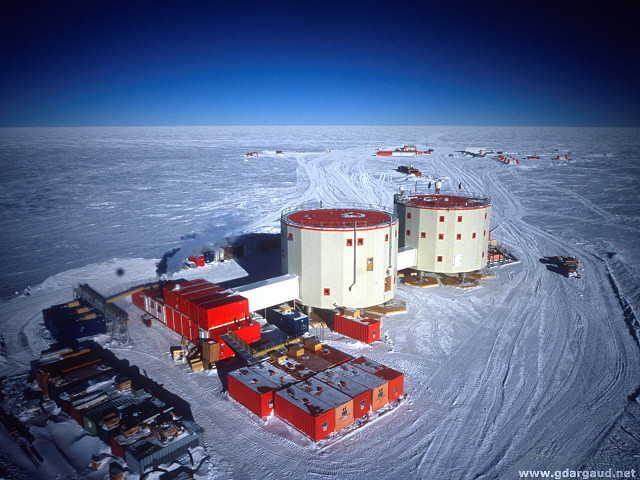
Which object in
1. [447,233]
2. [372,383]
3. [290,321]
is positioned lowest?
[290,321]

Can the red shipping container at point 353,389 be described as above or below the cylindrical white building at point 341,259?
below

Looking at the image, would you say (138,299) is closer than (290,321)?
No

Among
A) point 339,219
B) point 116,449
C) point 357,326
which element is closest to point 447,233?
point 339,219

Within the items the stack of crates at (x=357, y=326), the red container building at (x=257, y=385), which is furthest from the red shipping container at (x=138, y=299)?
the stack of crates at (x=357, y=326)

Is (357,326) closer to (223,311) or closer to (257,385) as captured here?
(223,311)

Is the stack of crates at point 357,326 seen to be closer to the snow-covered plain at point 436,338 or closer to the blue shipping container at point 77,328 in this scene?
the snow-covered plain at point 436,338

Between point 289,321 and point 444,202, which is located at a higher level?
point 444,202

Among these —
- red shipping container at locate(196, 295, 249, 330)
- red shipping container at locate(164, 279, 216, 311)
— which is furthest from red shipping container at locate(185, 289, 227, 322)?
red shipping container at locate(164, 279, 216, 311)
